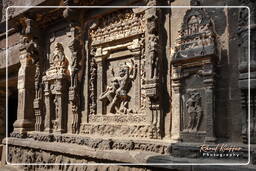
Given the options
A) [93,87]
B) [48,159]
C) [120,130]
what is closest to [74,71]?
[93,87]

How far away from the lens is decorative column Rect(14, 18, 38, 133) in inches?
242

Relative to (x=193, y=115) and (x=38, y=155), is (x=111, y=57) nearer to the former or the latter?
(x=193, y=115)

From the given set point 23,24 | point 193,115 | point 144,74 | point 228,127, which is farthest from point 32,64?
point 228,127

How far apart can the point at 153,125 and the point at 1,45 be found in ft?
19.1

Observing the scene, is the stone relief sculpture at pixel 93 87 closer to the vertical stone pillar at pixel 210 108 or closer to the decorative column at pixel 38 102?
the decorative column at pixel 38 102

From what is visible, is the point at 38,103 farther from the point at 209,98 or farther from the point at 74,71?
the point at 209,98

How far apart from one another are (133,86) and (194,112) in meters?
1.26

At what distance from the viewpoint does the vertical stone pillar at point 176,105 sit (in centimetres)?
371

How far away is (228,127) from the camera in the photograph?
3295 mm

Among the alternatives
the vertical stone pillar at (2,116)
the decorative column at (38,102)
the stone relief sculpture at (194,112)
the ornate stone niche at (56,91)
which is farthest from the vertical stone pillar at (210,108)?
the vertical stone pillar at (2,116)

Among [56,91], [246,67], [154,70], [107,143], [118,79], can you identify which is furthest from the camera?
[56,91]

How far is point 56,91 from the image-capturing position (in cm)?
552

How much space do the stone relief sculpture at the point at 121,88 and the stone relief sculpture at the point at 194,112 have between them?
3.76 feet

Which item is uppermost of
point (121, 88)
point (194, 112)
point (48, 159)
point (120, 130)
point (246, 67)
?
point (246, 67)
